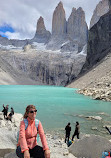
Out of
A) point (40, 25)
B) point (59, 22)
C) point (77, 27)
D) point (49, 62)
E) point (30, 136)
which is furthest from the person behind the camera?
point (40, 25)

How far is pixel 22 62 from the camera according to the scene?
405ft

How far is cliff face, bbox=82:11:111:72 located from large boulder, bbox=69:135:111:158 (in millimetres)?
65619

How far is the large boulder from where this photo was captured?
16.7ft

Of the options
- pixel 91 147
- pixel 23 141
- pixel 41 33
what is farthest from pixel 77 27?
pixel 23 141

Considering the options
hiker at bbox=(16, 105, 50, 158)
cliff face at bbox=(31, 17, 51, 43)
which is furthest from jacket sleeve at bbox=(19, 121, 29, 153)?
cliff face at bbox=(31, 17, 51, 43)

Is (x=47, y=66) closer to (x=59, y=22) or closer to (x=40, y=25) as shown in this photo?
(x=59, y=22)

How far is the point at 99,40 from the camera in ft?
245

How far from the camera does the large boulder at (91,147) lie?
508 centimetres

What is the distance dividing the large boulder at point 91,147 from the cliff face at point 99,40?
65.6 m

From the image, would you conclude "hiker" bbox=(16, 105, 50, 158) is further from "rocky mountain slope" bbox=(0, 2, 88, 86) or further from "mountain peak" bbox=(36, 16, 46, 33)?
"mountain peak" bbox=(36, 16, 46, 33)

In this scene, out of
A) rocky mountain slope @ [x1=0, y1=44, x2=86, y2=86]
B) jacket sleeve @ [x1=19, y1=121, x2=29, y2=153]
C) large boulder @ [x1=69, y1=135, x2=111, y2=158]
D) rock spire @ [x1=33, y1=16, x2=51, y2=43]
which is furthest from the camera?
rock spire @ [x1=33, y1=16, x2=51, y2=43]

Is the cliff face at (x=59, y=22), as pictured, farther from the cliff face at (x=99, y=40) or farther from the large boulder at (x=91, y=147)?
the large boulder at (x=91, y=147)

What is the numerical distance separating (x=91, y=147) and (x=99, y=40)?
74.4 m

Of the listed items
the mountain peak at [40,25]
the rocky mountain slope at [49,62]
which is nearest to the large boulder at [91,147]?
the rocky mountain slope at [49,62]
